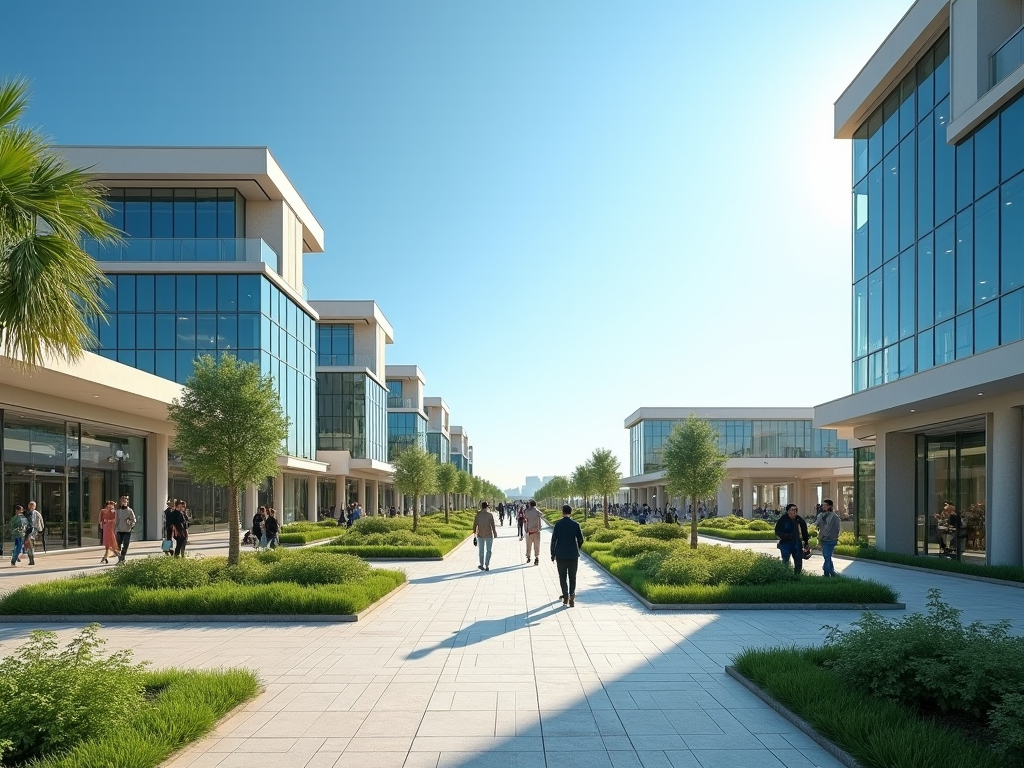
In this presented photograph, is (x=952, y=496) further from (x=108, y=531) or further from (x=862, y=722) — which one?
(x=108, y=531)

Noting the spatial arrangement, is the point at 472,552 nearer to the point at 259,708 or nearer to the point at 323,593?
the point at 323,593

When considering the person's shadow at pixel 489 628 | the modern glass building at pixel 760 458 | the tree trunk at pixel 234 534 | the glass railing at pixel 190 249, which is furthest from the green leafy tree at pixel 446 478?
the person's shadow at pixel 489 628

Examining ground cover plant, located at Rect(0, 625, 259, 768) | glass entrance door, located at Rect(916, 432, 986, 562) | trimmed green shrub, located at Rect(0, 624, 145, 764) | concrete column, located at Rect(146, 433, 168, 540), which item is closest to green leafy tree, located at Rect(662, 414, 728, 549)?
glass entrance door, located at Rect(916, 432, 986, 562)

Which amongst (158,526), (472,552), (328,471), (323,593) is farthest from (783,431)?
(323,593)

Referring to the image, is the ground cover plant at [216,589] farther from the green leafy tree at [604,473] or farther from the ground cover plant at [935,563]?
the green leafy tree at [604,473]

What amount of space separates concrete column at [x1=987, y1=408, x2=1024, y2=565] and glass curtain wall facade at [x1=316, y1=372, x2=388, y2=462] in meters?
41.3

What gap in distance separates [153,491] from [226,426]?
16940 mm

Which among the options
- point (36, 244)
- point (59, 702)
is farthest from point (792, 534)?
point (36, 244)

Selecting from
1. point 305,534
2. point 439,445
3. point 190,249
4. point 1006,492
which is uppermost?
point 190,249

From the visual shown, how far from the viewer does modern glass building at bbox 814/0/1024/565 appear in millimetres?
19062

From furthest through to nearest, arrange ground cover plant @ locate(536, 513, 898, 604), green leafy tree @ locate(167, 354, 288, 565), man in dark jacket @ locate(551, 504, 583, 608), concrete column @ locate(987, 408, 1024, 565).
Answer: concrete column @ locate(987, 408, 1024, 565)
green leafy tree @ locate(167, 354, 288, 565)
man in dark jacket @ locate(551, 504, 583, 608)
ground cover plant @ locate(536, 513, 898, 604)

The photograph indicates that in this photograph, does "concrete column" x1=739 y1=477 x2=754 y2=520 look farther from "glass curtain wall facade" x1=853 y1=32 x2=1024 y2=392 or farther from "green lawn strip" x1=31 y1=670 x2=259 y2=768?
"green lawn strip" x1=31 y1=670 x2=259 y2=768

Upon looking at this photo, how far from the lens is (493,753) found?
609 centimetres

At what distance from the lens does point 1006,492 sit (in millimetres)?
19672
